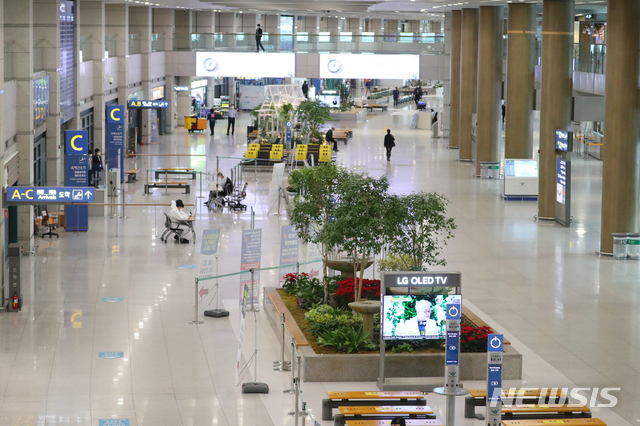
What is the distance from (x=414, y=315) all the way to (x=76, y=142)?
42.7ft

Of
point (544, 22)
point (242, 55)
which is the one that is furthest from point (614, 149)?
point (242, 55)

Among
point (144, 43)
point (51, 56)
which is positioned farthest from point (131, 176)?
point (144, 43)

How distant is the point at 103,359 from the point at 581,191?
20189mm

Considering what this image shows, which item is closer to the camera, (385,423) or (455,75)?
(385,423)

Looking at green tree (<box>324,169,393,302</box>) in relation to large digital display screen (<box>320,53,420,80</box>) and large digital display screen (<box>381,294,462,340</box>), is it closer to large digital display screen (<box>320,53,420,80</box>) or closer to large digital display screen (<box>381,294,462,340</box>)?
large digital display screen (<box>381,294,462,340</box>)

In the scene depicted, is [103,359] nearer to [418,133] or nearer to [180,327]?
[180,327]

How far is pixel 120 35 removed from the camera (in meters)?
34.9

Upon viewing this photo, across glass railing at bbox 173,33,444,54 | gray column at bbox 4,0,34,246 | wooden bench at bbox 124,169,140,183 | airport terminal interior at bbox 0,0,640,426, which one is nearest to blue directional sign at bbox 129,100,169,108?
airport terminal interior at bbox 0,0,640,426

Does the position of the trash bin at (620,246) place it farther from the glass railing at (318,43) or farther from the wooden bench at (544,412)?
the glass railing at (318,43)

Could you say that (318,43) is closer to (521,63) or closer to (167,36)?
(167,36)

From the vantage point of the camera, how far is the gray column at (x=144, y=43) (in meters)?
39.8

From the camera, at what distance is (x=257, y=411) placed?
33.3ft

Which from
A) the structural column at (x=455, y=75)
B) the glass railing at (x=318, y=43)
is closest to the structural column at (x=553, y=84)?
the structural column at (x=455, y=75)

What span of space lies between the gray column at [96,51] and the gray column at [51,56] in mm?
6531
